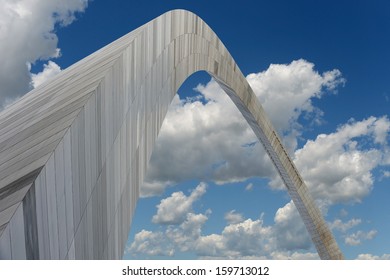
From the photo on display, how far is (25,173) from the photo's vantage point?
7.77 metres

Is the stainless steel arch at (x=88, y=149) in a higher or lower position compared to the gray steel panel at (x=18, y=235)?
higher

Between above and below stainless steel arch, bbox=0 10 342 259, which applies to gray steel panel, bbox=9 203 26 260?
below

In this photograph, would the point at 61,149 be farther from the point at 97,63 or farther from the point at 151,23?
the point at 151,23

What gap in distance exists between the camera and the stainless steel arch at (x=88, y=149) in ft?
24.6

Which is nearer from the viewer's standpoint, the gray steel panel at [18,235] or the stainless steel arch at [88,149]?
the gray steel panel at [18,235]

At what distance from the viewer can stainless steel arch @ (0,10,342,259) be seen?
7492 mm

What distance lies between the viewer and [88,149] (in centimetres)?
966

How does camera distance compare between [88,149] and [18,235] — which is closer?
[18,235]

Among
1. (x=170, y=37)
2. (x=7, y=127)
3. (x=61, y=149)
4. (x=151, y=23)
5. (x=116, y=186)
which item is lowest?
(x=61, y=149)

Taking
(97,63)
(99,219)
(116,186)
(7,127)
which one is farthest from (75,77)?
(99,219)

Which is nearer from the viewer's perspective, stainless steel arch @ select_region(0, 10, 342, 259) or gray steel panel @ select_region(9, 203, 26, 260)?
gray steel panel @ select_region(9, 203, 26, 260)

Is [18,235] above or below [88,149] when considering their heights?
below
